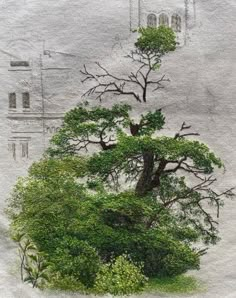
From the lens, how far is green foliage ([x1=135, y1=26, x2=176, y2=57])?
152 cm

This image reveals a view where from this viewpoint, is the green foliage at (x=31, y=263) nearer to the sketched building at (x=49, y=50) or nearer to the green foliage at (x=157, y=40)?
the sketched building at (x=49, y=50)

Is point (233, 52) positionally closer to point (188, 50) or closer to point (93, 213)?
point (188, 50)

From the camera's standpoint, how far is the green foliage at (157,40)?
152 cm

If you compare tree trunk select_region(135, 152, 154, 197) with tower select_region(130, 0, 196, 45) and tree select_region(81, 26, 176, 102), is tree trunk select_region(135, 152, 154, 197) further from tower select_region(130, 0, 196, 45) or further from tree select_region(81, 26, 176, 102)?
tower select_region(130, 0, 196, 45)

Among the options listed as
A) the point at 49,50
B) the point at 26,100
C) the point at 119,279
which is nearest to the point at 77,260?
the point at 119,279

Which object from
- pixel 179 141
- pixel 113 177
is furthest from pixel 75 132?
pixel 179 141

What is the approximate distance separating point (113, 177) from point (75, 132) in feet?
0.47

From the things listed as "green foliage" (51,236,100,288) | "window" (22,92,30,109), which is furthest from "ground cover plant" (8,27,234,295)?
"window" (22,92,30,109)

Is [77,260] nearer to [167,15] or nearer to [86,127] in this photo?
[86,127]

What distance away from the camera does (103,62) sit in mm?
1556

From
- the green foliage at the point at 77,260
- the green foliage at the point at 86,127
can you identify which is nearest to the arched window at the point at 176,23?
the green foliage at the point at 86,127

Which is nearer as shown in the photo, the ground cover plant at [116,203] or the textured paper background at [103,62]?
the ground cover plant at [116,203]

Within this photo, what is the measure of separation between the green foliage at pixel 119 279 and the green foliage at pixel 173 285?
0.04m

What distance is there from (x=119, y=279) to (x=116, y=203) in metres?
0.17
